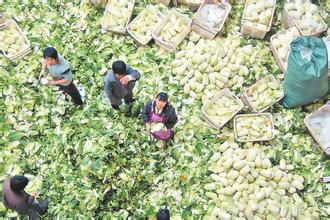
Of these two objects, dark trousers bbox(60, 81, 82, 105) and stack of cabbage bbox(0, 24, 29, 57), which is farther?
stack of cabbage bbox(0, 24, 29, 57)

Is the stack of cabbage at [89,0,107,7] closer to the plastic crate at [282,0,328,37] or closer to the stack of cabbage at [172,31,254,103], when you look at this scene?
the stack of cabbage at [172,31,254,103]

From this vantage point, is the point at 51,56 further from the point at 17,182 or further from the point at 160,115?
the point at 17,182

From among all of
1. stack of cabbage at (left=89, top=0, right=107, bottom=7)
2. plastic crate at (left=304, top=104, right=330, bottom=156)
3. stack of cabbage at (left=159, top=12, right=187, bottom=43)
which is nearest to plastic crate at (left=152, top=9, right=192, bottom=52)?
stack of cabbage at (left=159, top=12, right=187, bottom=43)

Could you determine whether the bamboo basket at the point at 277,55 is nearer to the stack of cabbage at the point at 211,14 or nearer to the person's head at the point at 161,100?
the stack of cabbage at the point at 211,14

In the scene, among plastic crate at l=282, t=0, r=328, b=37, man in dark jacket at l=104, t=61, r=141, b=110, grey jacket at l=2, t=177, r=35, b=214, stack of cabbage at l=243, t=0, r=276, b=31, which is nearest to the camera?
grey jacket at l=2, t=177, r=35, b=214

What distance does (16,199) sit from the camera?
4.81m

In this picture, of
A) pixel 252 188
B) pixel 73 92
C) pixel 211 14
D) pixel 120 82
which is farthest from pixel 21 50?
pixel 252 188

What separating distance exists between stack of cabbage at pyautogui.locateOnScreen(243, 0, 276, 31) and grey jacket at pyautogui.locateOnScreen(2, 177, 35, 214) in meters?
3.48

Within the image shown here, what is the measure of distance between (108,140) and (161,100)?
961 mm

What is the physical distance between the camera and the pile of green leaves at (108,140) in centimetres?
553

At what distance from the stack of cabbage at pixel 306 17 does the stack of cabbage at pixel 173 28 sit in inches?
53.5

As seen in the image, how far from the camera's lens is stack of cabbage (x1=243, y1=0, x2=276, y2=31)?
6.52 metres

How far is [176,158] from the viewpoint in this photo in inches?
227

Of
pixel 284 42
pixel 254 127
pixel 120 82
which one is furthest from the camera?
pixel 284 42
